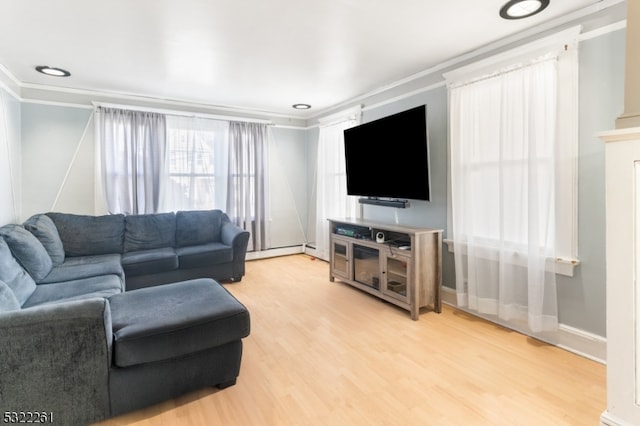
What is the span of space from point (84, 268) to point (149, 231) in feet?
3.57

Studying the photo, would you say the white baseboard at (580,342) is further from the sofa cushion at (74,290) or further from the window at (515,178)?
the sofa cushion at (74,290)

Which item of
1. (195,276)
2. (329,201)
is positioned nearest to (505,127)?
(329,201)

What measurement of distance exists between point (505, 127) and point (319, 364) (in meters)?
2.35

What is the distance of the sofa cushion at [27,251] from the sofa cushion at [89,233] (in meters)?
0.81

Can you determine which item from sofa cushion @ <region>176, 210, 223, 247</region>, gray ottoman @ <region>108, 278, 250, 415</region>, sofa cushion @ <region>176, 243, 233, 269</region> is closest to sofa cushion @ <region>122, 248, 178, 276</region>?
sofa cushion @ <region>176, 243, 233, 269</region>

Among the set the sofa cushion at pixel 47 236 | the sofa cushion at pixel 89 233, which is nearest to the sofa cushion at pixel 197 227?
the sofa cushion at pixel 89 233

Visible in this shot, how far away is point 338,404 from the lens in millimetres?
1820

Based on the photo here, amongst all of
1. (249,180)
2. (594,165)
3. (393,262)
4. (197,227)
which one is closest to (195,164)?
(249,180)

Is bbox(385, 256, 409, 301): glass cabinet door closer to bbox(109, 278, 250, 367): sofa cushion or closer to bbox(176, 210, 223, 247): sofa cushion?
bbox(109, 278, 250, 367): sofa cushion

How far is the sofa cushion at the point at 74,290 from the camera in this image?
2.28 metres

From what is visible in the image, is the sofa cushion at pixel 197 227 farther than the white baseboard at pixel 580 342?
Yes

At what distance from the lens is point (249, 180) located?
5.13m

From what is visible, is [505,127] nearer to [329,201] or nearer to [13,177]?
[329,201]

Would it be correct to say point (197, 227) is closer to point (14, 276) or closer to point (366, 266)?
point (14, 276)
